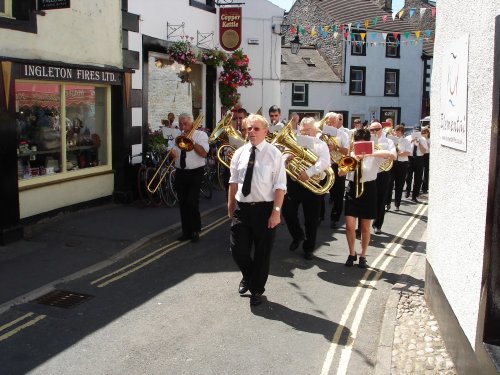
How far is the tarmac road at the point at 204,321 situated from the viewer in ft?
16.0

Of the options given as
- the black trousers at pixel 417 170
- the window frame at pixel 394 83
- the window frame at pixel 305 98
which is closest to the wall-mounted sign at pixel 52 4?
the black trousers at pixel 417 170

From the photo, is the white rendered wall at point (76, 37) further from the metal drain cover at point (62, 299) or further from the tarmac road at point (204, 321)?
the metal drain cover at point (62, 299)

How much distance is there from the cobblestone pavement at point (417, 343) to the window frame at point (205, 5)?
34.8 feet

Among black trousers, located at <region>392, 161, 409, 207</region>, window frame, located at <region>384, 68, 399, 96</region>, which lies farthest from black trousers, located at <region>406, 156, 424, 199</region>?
window frame, located at <region>384, 68, 399, 96</region>

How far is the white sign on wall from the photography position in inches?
190

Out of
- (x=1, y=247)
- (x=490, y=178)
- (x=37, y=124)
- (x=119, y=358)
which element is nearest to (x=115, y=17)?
(x=37, y=124)

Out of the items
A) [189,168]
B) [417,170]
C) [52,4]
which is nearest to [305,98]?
[417,170]

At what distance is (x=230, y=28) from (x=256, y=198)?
35.3ft

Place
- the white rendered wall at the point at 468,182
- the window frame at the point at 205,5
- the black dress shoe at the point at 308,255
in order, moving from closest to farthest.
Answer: the white rendered wall at the point at 468,182, the black dress shoe at the point at 308,255, the window frame at the point at 205,5

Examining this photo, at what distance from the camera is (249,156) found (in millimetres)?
6039

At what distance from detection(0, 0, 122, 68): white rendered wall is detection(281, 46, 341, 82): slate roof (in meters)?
24.9

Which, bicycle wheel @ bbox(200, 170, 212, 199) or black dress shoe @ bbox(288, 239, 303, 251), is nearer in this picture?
black dress shoe @ bbox(288, 239, 303, 251)

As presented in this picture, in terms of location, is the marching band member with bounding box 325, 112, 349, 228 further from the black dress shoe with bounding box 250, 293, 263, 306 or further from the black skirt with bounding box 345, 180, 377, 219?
the black dress shoe with bounding box 250, 293, 263, 306

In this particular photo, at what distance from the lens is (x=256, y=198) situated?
6.02 meters
